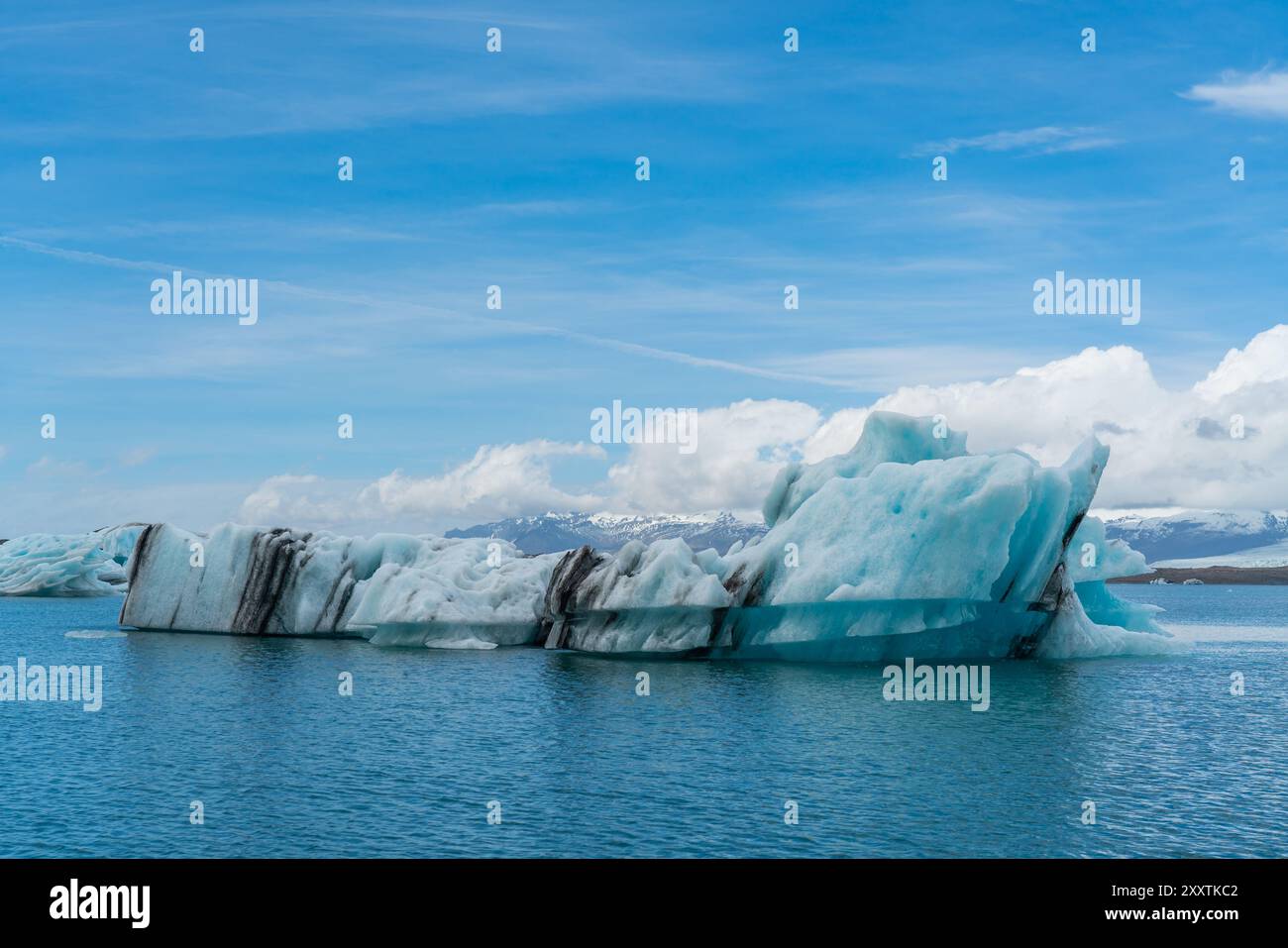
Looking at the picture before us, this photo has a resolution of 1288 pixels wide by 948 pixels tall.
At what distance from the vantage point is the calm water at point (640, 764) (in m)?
20.3

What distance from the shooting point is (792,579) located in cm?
3859

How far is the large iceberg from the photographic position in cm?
3753

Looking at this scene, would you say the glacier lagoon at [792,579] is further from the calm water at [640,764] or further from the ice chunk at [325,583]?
the calm water at [640,764]

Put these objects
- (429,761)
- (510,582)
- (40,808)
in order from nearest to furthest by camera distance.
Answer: (40,808) < (429,761) < (510,582)

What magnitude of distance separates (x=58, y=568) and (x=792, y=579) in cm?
7990

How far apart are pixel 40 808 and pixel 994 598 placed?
30.1 metres

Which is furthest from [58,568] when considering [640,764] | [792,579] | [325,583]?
[640,764]

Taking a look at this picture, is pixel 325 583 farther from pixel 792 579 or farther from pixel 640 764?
pixel 640 764

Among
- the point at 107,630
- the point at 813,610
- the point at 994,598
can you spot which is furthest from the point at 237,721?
the point at 107,630

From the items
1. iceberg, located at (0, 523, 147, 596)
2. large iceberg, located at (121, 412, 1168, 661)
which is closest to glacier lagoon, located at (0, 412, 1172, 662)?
large iceberg, located at (121, 412, 1168, 661)

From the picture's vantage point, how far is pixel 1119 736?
96.5 feet

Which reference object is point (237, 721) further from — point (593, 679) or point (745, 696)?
point (745, 696)
